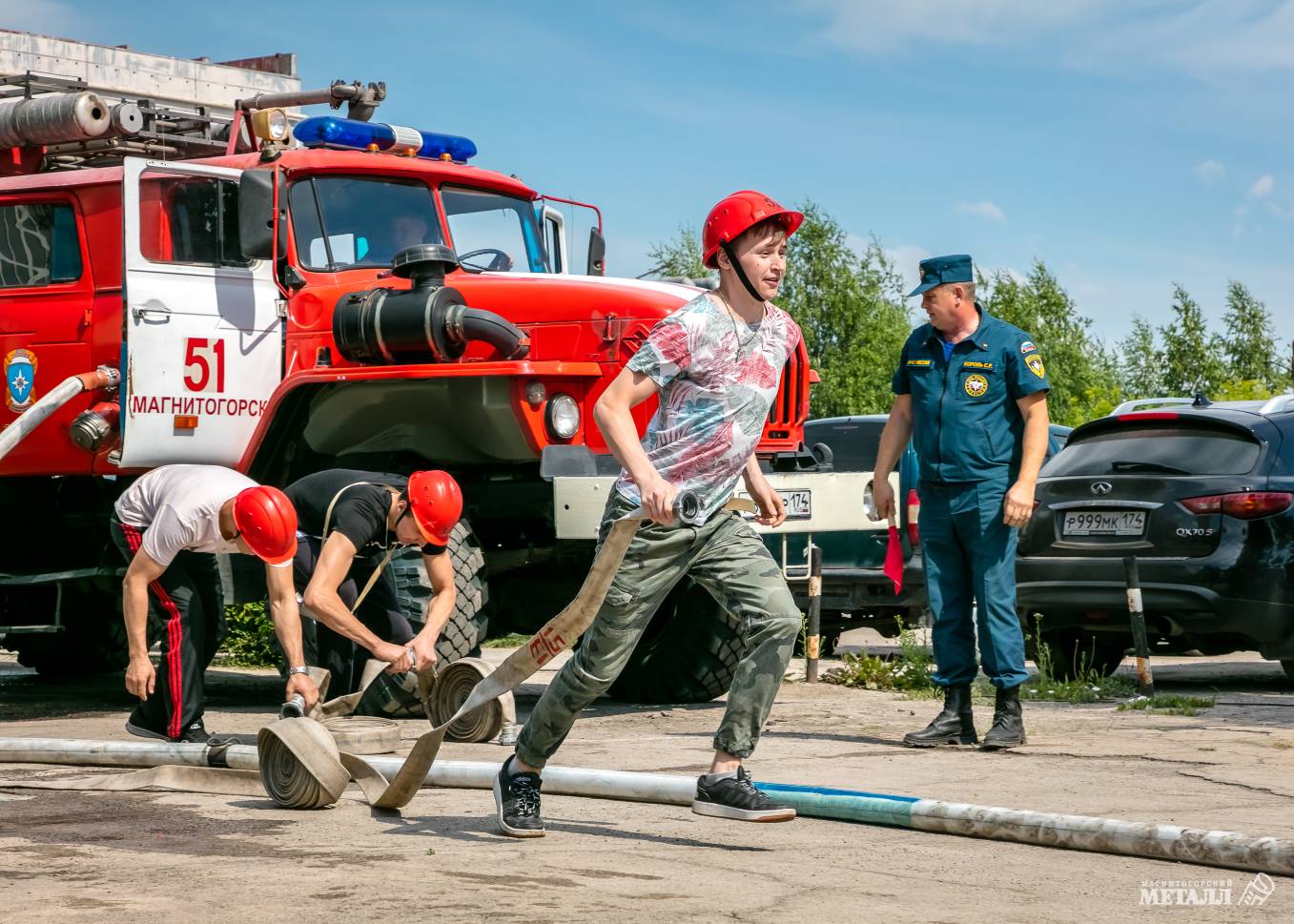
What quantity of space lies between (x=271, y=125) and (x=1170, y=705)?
5.28 meters

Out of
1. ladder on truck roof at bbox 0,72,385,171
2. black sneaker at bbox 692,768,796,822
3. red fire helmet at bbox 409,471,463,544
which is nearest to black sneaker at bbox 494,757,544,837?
black sneaker at bbox 692,768,796,822

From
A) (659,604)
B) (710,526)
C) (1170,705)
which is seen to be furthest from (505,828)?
(1170,705)

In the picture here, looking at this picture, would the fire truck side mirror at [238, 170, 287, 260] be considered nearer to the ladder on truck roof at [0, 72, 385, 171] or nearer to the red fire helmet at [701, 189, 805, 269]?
the ladder on truck roof at [0, 72, 385, 171]

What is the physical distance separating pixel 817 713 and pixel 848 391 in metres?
41.7

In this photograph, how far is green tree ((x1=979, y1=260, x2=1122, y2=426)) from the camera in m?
51.6

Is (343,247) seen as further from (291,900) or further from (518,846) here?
(291,900)

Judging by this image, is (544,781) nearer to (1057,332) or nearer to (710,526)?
(710,526)

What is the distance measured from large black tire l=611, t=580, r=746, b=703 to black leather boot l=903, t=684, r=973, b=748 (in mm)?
Result: 1497

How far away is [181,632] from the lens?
23.2 feet

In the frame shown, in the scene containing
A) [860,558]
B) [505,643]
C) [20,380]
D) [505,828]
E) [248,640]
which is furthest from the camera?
[505,643]

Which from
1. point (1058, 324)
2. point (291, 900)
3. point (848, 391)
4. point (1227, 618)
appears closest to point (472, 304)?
point (1227, 618)

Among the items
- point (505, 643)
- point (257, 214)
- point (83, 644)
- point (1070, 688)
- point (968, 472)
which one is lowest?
point (505, 643)

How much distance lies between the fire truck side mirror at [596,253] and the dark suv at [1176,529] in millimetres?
2813

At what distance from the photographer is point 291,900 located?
167 inches
